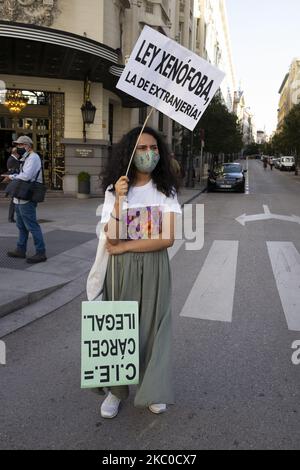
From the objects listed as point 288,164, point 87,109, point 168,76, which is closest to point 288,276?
point 168,76

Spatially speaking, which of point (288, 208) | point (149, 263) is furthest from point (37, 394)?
point (288, 208)

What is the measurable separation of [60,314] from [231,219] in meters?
9.58

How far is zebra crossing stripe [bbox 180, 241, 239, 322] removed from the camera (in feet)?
18.3

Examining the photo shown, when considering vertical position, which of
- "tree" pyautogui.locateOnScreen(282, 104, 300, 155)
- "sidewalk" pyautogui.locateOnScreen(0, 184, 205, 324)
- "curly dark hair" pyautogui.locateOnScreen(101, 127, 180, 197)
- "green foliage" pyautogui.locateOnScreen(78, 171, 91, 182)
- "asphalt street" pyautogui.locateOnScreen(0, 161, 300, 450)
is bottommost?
"asphalt street" pyautogui.locateOnScreen(0, 161, 300, 450)

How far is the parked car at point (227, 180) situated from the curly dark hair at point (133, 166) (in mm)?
22773

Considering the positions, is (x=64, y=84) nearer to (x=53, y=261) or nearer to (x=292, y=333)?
(x=53, y=261)

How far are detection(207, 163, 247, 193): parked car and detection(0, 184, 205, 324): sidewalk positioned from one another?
43.1ft

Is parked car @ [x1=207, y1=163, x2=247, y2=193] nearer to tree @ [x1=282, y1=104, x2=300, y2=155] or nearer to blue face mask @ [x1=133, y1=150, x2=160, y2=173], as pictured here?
tree @ [x1=282, y1=104, x2=300, y2=155]

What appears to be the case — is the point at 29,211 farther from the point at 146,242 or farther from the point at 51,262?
the point at 146,242

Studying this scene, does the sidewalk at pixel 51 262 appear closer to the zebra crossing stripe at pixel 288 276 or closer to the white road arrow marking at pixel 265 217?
the zebra crossing stripe at pixel 288 276

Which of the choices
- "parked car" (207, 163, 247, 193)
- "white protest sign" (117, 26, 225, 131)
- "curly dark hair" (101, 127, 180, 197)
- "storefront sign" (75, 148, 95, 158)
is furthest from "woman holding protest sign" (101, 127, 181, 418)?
"parked car" (207, 163, 247, 193)

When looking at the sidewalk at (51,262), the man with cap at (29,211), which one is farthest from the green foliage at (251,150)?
the man with cap at (29,211)

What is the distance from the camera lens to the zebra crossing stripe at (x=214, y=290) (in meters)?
5.59

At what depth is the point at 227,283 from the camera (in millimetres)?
6961
